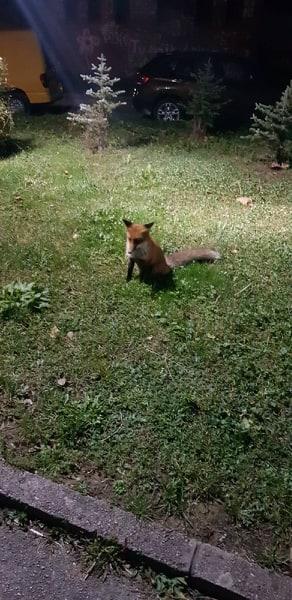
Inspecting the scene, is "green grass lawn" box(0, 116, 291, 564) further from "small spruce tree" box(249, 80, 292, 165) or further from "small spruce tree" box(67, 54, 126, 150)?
"small spruce tree" box(67, 54, 126, 150)

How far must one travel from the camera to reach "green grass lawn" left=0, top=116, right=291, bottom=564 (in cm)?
357

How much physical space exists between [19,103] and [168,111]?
4.02 m

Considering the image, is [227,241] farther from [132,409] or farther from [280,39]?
A: [280,39]

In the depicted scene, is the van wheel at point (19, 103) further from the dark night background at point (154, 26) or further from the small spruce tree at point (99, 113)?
the dark night background at point (154, 26)

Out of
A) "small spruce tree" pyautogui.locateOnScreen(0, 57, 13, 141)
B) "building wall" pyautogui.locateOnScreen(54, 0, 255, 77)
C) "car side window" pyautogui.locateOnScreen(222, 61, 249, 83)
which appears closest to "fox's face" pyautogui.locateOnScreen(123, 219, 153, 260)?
"small spruce tree" pyautogui.locateOnScreen(0, 57, 13, 141)

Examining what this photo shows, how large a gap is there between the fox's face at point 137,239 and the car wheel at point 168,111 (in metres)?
8.79

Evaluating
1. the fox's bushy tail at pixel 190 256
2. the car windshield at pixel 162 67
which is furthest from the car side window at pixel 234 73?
the fox's bushy tail at pixel 190 256

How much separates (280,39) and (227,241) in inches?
595

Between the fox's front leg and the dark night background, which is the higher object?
the dark night background

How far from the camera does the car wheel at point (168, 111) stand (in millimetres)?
12866

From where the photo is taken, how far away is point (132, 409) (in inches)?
158

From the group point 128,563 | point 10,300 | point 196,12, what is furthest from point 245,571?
point 196,12

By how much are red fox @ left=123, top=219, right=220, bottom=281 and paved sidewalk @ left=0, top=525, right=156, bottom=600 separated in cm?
279

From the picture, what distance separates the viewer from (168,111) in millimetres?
12969
